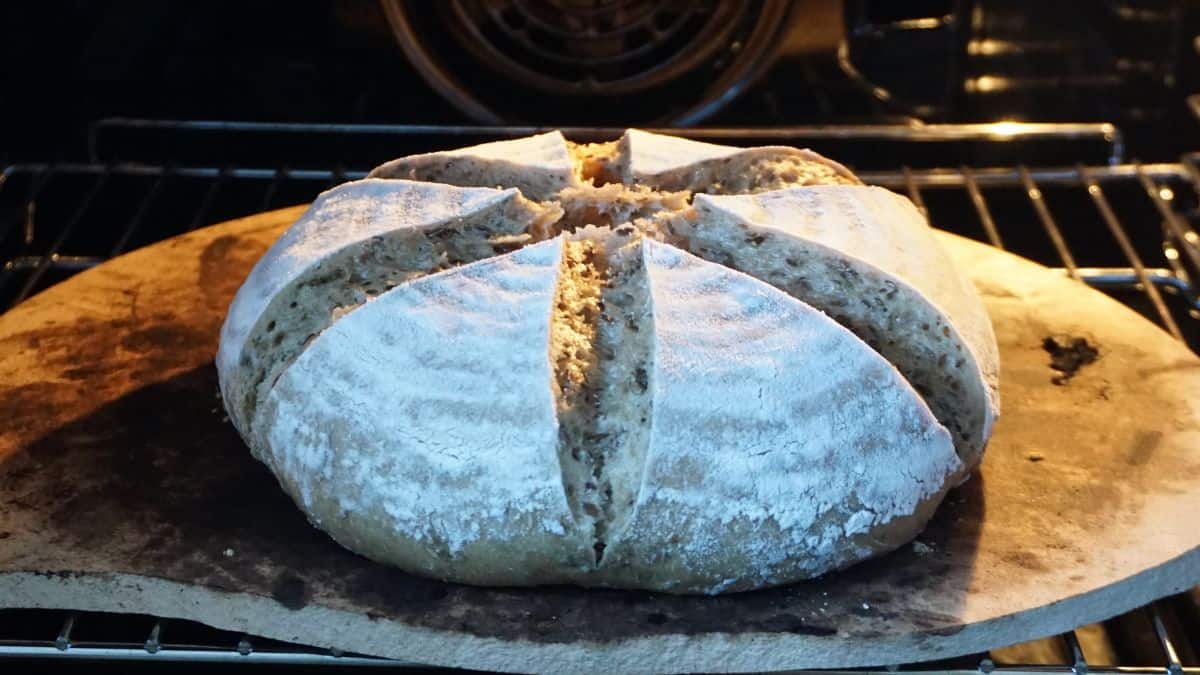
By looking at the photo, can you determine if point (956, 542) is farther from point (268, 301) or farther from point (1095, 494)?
point (268, 301)

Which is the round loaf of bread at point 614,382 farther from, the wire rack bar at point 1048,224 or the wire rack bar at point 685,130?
the wire rack bar at point 685,130

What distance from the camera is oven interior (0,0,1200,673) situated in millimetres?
1815

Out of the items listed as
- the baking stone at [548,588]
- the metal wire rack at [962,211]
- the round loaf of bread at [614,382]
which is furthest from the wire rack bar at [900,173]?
the round loaf of bread at [614,382]

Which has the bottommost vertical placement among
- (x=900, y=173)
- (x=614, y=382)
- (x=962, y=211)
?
(x=962, y=211)

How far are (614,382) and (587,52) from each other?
0.76 metres

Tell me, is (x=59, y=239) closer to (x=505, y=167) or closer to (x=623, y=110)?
(x=505, y=167)

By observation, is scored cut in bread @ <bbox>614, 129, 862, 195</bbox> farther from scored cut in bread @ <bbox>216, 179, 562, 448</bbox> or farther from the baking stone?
the baking stone

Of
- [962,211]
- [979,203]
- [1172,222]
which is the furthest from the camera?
[962,211]

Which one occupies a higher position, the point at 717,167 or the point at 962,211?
the point at 717,167

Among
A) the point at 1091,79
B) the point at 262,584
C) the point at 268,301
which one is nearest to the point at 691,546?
the point at 262,584

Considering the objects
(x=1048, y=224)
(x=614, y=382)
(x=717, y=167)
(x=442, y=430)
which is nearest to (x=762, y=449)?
(x=614, y=382)

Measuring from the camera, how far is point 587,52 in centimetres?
185

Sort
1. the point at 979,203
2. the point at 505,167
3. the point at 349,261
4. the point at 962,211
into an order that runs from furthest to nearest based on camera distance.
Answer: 1. the point at 962,211
2. the point at 979,203
3. the point at 505,167
4. the point at 349,261

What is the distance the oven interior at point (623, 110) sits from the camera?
1815 mm
